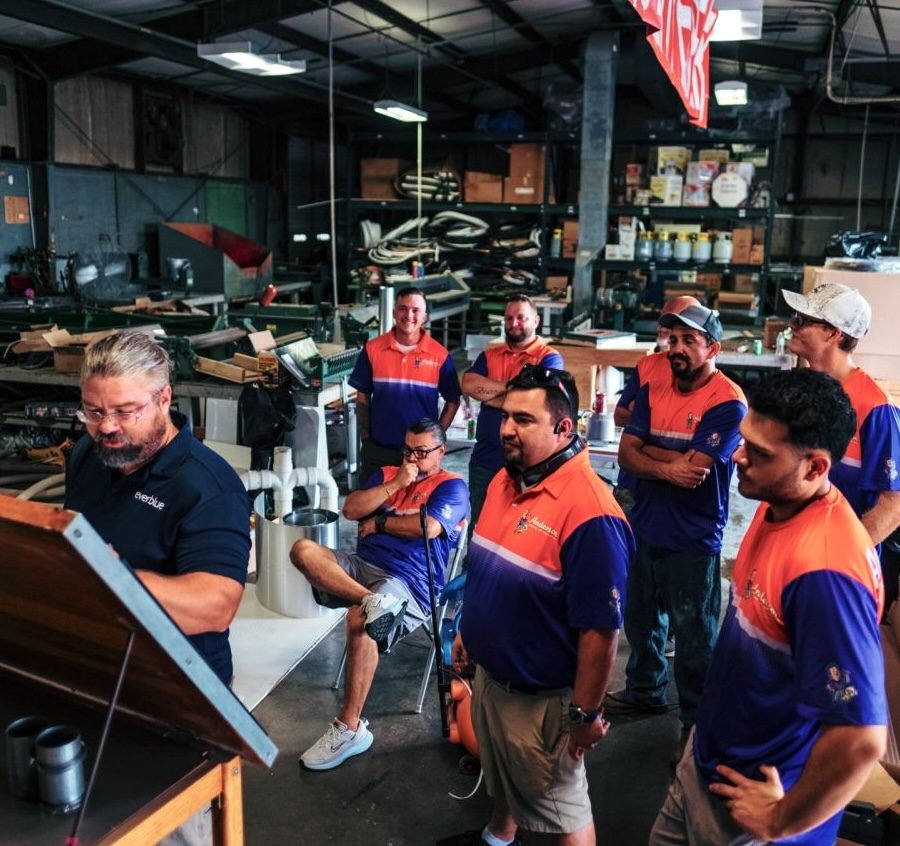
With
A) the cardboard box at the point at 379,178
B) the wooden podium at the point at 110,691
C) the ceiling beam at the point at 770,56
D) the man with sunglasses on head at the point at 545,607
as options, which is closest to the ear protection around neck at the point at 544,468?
the man with sunglasses on head at the point at 545,607

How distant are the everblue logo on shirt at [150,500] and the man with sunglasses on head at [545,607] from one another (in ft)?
2.85

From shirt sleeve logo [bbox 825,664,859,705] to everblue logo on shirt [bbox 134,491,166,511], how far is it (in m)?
1.44

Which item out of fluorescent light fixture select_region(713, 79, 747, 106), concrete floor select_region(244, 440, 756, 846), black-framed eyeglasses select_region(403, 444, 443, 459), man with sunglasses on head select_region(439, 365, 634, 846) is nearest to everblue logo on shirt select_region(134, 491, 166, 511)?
man with sunglasses on head select_region(439, 365, 634, 846)

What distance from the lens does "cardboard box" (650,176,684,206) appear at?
1102 cm

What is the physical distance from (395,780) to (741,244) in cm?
935

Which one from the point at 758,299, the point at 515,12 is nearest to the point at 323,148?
the point at 515,12

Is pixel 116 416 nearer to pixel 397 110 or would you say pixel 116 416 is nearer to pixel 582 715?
Answer: pixel 582 715

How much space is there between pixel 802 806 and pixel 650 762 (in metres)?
2.01

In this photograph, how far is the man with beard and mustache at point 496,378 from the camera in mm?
4645

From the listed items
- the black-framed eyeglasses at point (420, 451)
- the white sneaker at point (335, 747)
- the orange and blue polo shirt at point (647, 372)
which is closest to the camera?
the white sneaker at point (335, 747)

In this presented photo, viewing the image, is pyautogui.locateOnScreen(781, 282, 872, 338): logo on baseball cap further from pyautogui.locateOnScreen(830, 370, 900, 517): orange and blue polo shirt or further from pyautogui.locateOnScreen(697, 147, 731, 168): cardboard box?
pyautogui.locateOnScreen(697, 147, 731, 168): cardboard box

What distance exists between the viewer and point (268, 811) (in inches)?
122

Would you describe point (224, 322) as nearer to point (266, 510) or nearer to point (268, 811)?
point (266, 510)

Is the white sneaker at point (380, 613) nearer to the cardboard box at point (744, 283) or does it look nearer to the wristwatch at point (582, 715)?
the wristwatch at point (582, 715)
